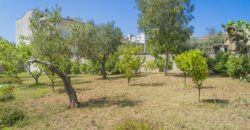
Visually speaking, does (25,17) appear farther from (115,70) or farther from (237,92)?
(237,92)

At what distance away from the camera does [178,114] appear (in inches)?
401

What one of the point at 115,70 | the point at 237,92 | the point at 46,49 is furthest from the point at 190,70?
the point at 115,70

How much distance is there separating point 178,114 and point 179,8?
46.8 feet

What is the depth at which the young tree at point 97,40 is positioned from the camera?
23.7 m

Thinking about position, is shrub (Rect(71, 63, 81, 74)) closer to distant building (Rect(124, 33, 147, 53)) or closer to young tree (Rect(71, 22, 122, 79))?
distant building (Rect(124, 33, 147, 53))

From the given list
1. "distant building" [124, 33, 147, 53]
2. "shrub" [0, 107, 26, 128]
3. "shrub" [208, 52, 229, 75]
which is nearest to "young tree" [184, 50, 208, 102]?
"shrub" [0, 107, 26, 128]

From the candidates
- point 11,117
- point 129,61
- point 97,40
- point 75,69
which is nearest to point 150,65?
point 97,40

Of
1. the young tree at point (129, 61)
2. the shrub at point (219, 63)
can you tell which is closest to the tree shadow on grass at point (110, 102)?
the young tree at point (129, 61)

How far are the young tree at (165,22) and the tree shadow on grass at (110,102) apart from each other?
10771mm

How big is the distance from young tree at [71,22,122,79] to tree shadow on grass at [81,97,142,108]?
35.0ft

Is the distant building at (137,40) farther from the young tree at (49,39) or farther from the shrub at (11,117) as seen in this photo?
the shrub at (11,117)

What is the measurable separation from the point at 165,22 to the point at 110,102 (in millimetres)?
11929

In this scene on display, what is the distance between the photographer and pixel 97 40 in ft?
82.2

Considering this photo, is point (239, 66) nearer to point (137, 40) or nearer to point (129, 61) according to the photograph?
point (129, 61)
